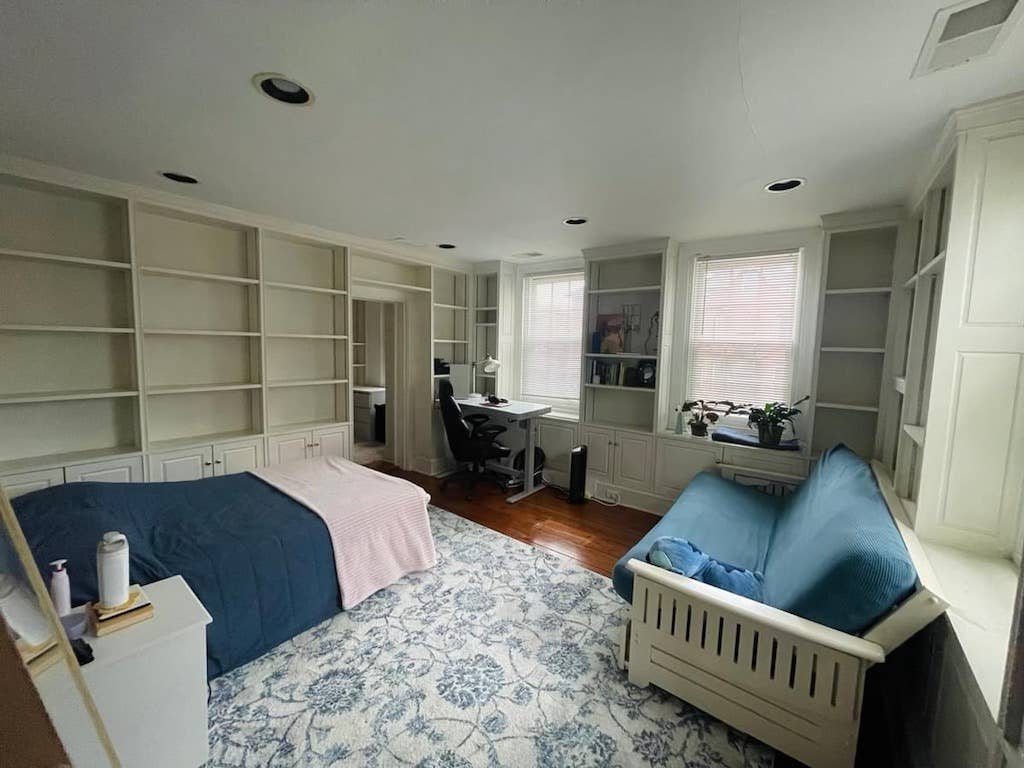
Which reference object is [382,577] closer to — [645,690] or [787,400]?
[645,690]

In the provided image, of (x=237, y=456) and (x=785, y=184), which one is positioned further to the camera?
(x=237, y=456)

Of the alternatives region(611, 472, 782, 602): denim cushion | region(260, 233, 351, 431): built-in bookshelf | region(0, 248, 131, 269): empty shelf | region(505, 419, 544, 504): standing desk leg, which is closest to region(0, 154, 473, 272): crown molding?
region(260, 233, 351, 431): built-in bookshelf

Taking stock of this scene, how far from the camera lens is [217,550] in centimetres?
187

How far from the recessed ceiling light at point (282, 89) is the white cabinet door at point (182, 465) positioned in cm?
252

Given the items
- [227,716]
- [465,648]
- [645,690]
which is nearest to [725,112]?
[645,690]

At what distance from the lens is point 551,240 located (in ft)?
11.9

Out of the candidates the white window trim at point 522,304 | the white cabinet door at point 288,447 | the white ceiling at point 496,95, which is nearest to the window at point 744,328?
the white ceiling at point 496,95

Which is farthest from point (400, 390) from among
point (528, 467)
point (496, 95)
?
point (496, 95)

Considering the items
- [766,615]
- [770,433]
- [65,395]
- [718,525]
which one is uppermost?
[65,395]

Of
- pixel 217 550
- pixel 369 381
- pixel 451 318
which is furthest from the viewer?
A: pixel 369 381

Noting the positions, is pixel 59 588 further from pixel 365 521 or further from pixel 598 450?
pixel 598 450

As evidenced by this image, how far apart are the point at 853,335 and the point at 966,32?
2297 millimetres

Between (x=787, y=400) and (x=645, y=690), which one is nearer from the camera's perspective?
(x=645, y=690)

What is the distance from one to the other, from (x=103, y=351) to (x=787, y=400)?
5011 mm
